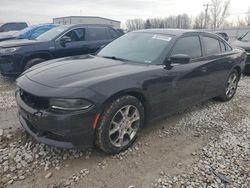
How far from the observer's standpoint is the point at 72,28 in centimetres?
692

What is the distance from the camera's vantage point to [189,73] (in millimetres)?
3814

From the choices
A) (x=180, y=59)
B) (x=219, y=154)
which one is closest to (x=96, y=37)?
(x=180, y=59)

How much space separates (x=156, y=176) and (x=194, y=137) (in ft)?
3.96

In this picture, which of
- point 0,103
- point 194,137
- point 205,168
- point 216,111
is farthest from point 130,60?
point 0,103

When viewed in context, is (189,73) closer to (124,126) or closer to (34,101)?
(124,126)

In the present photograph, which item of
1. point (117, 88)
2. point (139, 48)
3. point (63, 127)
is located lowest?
point (63, 127)

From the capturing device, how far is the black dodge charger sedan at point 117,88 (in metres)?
2.57

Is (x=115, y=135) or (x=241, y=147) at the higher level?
(x=115, y=135)

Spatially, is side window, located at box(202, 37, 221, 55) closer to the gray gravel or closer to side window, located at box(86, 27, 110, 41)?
the gray gravel

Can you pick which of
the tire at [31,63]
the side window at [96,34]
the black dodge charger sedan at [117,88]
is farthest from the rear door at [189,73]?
the tire at [31,63]

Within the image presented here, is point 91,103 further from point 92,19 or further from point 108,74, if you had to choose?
point 92,19

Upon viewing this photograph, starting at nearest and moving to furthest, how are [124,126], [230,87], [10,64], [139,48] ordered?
[124,126] → [139,48] → [230,87] → [10,64]

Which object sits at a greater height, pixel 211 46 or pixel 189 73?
pixel 211 46

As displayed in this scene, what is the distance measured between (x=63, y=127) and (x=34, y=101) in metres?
0.54
